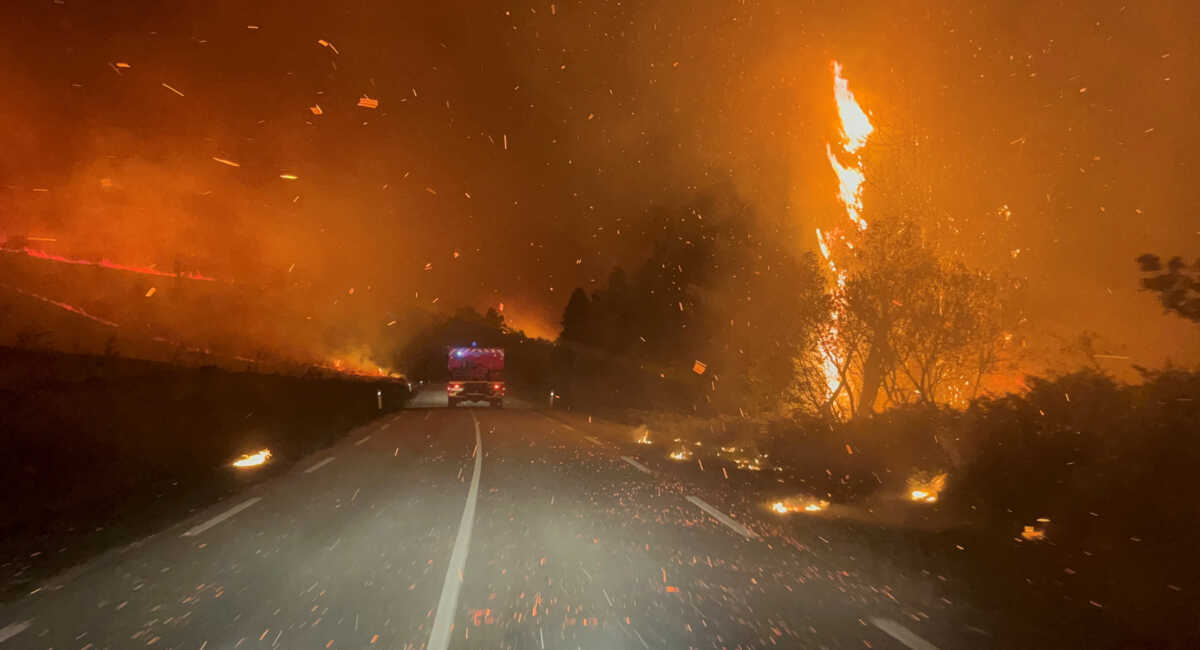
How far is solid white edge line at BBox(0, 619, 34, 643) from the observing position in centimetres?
518

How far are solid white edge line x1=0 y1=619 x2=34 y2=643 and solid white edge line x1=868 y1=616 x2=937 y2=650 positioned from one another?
6.10m

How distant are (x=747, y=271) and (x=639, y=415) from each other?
11.5 meters

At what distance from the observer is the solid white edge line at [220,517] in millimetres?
9140

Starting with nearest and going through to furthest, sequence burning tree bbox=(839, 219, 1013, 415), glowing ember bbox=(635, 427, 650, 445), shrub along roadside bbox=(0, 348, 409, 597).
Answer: shrub along roadside bbox=(0, 348, 409, 597) < burning tree bbox=(839, 219, 1013, 415) < glowing ember bbox=(635, 427, 650, 445)

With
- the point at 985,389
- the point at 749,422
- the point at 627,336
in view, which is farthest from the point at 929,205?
the point at 627,336

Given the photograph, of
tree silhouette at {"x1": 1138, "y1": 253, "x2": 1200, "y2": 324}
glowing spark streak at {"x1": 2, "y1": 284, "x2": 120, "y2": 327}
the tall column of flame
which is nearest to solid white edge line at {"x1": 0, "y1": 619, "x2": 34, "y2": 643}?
tree silhouette at {"x1": 1138, "y1": 253, "x2": 1200, "y2": 324}

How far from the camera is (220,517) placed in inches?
400

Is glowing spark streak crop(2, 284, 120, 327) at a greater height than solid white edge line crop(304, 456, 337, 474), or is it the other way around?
glowing spark streak crop(2, 284, 120, 327)

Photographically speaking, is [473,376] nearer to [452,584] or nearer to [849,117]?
[849,117]

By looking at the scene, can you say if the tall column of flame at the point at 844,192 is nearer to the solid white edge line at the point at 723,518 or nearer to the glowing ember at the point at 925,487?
the glowing ember at the point at 925,487

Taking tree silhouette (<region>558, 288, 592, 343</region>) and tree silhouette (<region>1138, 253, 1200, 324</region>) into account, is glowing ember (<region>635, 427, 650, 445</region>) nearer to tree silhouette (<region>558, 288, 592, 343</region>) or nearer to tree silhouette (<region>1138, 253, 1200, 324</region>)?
tree silhouette (<region>1138, 253, 1200, 324</region>)

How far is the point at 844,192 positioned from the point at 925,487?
7.54 m

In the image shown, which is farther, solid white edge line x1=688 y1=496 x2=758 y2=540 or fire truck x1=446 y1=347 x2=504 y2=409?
fire truck x1=446 y1=347 x2=504 y2=409

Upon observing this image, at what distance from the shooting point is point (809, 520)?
10.2 metres
